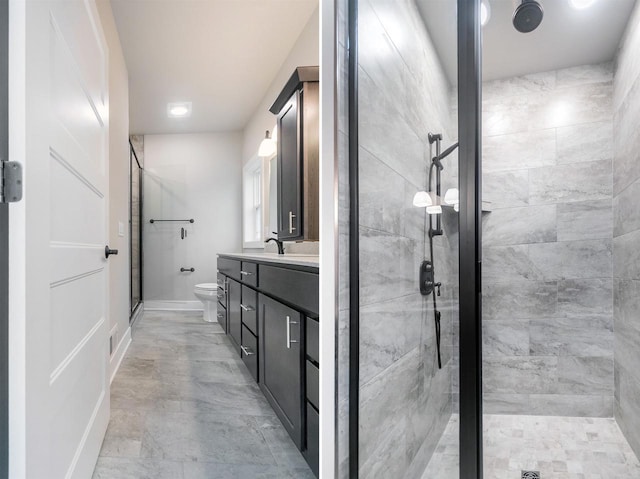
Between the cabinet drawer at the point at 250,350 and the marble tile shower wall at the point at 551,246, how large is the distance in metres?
1.39

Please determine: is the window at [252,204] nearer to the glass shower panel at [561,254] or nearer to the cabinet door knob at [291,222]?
the cabinet door knob at [291,222]

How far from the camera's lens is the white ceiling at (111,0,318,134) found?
2631mm

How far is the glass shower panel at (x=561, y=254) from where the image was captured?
3.92ft

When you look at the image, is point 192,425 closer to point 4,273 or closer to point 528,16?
point 4,273

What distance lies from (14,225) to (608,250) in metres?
1.81

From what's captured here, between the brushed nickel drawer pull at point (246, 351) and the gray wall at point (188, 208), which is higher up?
the gray wall at point (188, 208)

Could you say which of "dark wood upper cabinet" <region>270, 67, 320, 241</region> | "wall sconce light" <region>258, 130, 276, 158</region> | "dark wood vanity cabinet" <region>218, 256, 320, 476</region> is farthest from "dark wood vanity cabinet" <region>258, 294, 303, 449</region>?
"wall sconce light" <region>258, 130, 276, 158</region>

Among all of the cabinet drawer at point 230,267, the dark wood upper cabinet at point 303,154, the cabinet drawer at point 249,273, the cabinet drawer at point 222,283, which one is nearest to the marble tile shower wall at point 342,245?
the cabinet drawer at point 249,273

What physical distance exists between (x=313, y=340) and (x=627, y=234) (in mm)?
1154

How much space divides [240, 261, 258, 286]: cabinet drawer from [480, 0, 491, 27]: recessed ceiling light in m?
1.64

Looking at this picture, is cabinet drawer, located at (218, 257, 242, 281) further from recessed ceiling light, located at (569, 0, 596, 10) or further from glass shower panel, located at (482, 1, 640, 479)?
recessed ceiling light, located at (569, 0, 596, 10)

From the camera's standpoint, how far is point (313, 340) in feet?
4.47

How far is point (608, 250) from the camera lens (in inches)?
51.4

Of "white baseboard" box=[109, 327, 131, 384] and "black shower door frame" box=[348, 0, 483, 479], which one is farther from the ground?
"black shower door frame" box=[348, 0, 483, 479]
